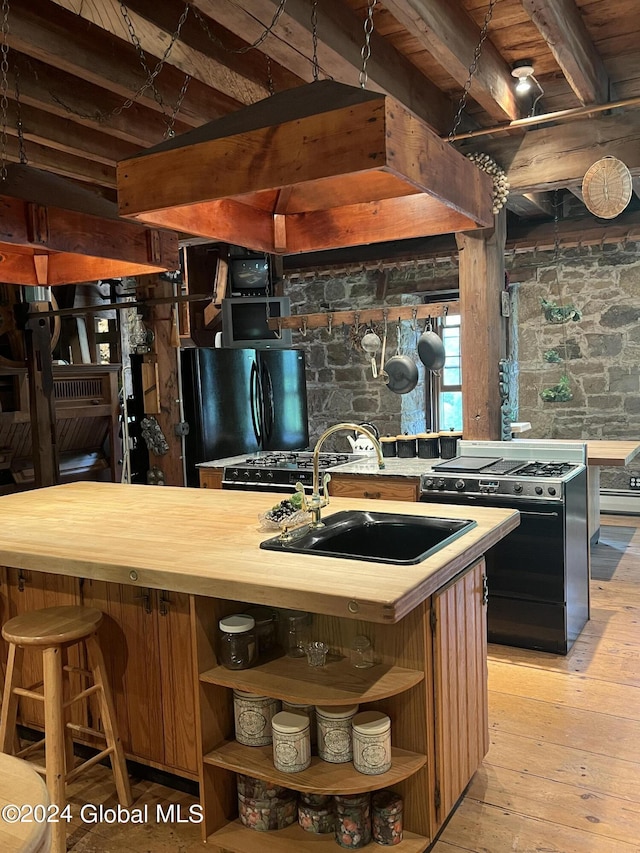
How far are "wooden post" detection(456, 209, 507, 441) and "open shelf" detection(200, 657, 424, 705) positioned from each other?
2.46 meters

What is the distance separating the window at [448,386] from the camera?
7406 millimetres

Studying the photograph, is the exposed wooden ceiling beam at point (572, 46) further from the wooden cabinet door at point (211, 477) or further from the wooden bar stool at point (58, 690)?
the wooden cabinet door at point (211, 477)

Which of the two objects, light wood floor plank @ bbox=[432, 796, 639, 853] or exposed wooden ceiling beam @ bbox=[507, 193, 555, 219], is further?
exposed wooden ceiling beam @ bbox=[507, 193, 555, 219]

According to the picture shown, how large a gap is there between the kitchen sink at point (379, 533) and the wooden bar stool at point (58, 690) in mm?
709

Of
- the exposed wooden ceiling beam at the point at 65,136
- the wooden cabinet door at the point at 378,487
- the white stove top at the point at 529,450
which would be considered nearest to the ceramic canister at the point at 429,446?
the white stove top at the point at 529,450

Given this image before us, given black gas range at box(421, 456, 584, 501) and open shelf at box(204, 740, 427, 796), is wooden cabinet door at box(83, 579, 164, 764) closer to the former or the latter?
open shelf at box(204, 740, 427, 796)

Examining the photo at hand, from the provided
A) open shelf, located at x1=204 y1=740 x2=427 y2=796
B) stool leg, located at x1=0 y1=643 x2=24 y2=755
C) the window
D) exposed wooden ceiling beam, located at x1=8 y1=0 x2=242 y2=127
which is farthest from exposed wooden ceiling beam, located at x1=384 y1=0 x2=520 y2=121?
the window

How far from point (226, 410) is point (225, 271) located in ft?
6.03

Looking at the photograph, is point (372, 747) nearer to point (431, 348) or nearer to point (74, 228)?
point (74, 228)

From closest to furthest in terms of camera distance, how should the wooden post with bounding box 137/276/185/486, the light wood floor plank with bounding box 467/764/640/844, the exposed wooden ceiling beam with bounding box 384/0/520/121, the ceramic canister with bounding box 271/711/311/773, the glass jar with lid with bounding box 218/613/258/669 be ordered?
the ceramic canister with bounding box 271/711/311/773 < the glass jar with lid with bounding box 218/613/258/669 < the light wood floor plank with bounding box 467/764/640/844 < the exposed wooden ceiling beam with bounding box 384/0/520/121 < the wooden post with bounding box 137/276/185/486

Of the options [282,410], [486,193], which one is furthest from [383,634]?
[282,410]

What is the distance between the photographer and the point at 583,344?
674 cm

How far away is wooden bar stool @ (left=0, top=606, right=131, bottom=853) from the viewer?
2223 millimetres

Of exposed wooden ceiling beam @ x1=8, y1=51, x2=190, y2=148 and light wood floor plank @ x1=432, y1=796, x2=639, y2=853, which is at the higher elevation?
exposed wooden ceiling beam @ x1=8, y1=51, x2=190, y2=148
